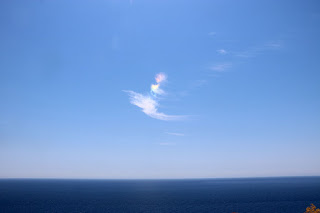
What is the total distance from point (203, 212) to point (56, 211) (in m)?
49.9

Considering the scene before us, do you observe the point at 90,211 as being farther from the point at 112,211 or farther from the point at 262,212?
the point at 262,212

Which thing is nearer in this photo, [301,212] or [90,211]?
[301,212]

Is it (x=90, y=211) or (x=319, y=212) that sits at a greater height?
(x=319, y=212)

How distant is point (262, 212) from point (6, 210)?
3422 inches

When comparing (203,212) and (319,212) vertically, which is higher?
(319,212)

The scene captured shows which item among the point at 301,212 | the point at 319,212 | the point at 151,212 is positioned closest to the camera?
the point at 319,212

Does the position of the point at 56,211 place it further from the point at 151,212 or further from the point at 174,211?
the point at 174,211

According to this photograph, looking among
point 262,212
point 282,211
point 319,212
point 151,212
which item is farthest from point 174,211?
point 319,212

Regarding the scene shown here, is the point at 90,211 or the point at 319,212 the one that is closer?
the point at 319,212

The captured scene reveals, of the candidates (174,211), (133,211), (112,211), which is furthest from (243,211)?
(112,211)

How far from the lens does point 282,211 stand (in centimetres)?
6744

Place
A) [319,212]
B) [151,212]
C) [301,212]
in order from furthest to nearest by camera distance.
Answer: [151,212], [301,212], [319,212]

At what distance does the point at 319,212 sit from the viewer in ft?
72.2

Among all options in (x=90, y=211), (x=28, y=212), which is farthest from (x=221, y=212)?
(x=28, y=212)
